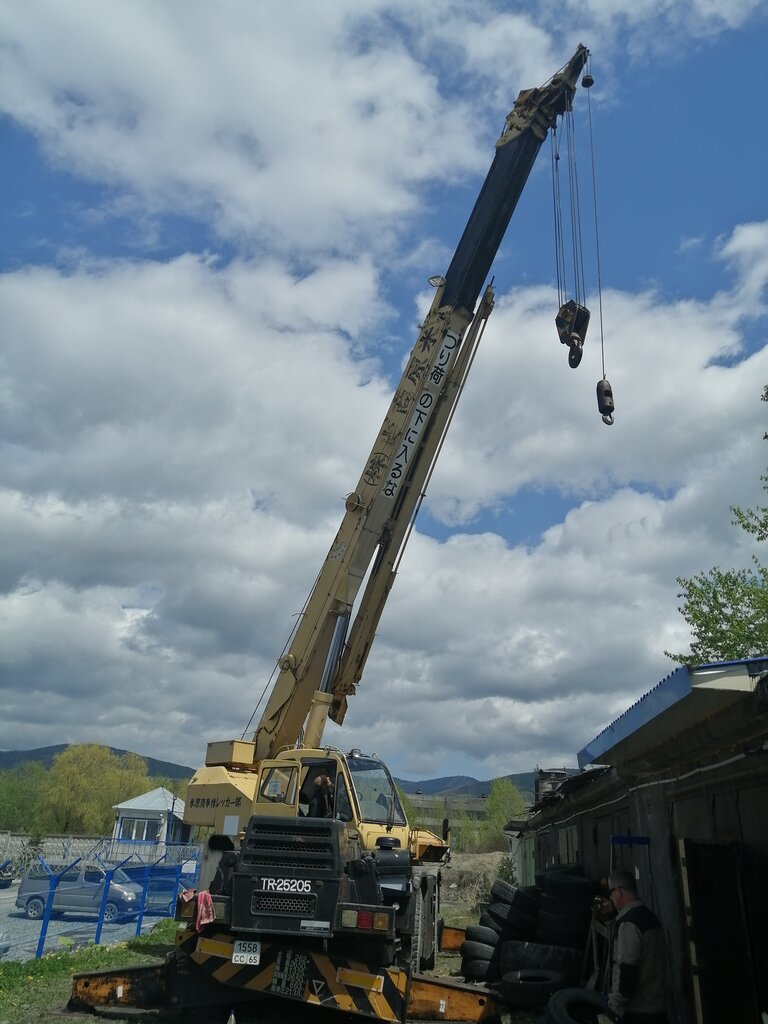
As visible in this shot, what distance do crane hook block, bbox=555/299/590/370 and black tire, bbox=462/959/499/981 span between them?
8.72 metres

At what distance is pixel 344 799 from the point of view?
905cm

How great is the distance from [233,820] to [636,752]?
5666 millimetres

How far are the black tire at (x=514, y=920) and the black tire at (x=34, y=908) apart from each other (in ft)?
40.4

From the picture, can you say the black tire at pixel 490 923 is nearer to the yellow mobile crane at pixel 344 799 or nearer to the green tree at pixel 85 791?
the yellow mobile crane at pixel 344 799

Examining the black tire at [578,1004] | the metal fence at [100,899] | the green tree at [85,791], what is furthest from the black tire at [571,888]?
the green tree at [85,791]

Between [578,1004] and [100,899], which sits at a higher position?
[100,899]

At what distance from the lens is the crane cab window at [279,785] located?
945cm

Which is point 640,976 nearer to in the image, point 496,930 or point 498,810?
point 496,930

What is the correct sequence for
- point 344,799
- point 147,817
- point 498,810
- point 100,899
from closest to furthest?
point 344,799 < point 100,899 < point 147,817 < point 498,810

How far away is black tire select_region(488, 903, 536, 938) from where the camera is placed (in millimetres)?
10797

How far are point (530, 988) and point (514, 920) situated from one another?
215 centimetres

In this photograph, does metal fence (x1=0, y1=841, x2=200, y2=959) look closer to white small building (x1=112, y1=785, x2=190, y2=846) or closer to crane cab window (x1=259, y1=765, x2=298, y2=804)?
crane cab window (x1=259, y1=765, x2=298, y2=804)

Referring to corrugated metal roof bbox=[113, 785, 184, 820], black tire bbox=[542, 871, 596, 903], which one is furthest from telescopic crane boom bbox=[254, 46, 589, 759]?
corrugated metal roof bbox=[113, 785, 184, 820]

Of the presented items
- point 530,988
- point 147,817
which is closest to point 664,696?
point 530,988
